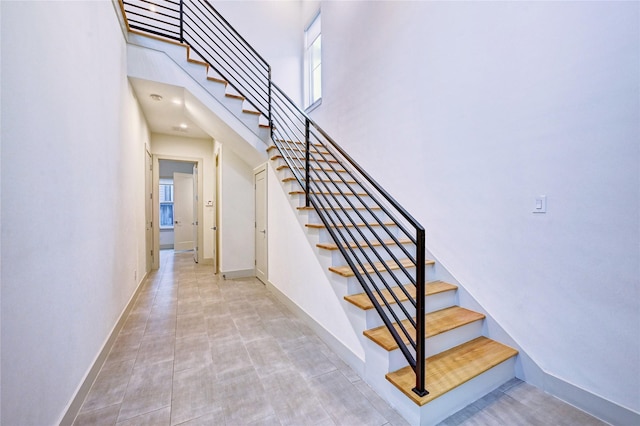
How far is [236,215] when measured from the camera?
4652 mm

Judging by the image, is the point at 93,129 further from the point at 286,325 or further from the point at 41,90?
the point at 286,325

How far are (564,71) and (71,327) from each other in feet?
10.9

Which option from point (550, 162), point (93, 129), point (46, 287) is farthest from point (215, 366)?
point (550, 162)

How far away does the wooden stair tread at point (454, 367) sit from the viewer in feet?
5.01

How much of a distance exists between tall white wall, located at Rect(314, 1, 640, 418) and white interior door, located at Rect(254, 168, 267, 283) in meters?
2.09

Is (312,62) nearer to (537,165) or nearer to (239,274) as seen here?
(239,274)

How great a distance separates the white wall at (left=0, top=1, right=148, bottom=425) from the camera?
102 cm

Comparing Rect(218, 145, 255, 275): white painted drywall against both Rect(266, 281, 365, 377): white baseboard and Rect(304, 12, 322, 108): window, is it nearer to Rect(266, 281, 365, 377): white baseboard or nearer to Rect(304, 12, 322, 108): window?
Rect(266, 281, 365, 377): white baseboard

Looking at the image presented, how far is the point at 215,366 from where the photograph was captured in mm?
2020

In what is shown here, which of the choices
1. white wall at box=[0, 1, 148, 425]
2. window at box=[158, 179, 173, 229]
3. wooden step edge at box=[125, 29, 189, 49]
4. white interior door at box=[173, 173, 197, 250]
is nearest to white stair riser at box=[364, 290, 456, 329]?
white wall at box=[0, 1, 148, 425]

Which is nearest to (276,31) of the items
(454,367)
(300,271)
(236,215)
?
(236,215)

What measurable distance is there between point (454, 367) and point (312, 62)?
17.8 feet

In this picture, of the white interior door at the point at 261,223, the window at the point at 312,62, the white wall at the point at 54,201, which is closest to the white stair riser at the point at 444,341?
the white wall at the point at 54,201

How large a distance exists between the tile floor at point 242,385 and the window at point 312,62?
4.10 metres
